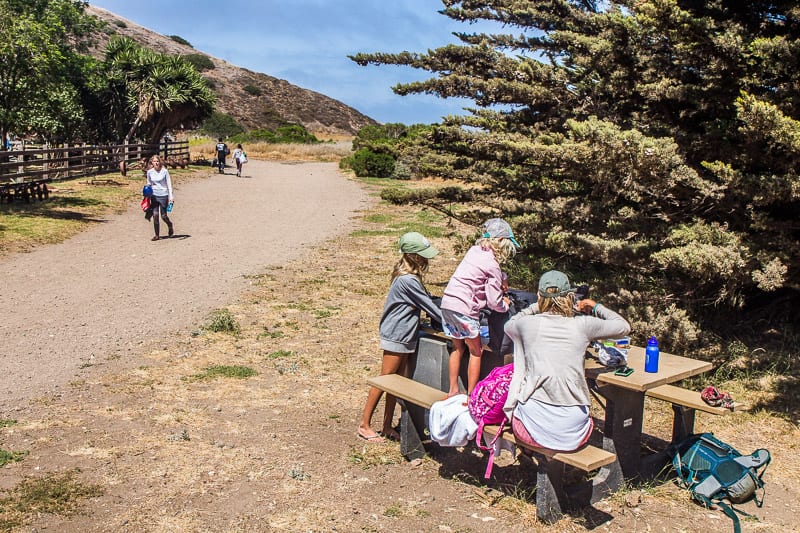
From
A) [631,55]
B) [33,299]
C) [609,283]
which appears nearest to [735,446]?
[609,283]

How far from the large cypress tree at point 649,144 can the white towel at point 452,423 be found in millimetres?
2645

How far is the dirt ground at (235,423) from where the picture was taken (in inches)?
180

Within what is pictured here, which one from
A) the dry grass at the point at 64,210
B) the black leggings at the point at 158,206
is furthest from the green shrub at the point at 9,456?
the black leggings at the point at 158,206

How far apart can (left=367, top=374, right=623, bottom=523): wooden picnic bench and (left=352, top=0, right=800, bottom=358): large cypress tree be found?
2304 mm

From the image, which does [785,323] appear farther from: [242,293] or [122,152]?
[122,152]

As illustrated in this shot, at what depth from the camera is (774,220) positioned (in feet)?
22.5

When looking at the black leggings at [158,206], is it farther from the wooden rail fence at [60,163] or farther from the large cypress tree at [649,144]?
the large cypress tree at [649,144]

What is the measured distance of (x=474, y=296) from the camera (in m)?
5.29

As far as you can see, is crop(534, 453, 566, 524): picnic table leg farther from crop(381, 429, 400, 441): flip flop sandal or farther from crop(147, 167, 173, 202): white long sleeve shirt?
crop(147, 167, 173, 202): white long sleeve shirt

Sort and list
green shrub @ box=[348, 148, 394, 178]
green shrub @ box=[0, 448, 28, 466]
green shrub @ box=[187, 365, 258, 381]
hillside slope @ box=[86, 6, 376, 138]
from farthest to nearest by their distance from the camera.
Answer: hillside slope @ box=[86, 6, 376, 138] → green shrub @ box=[348, 148, 394, 178] → green shrub @ box=[187, 365, 258, 381] → green shrub @ box=[0, 448, 28, 466]

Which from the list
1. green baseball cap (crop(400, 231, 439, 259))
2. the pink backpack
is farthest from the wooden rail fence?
the pink backpack

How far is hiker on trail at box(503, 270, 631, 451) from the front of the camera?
428 cm

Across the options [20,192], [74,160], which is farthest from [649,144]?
[74,160]

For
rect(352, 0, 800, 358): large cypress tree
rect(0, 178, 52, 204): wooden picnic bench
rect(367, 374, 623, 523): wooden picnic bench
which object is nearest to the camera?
rect(367, 374, 623, 523): wooden picnic bench
